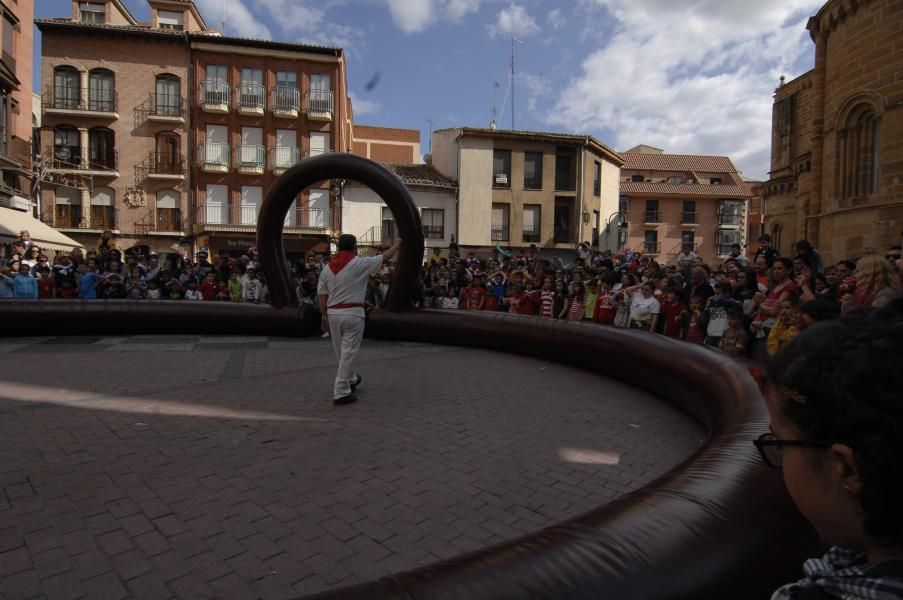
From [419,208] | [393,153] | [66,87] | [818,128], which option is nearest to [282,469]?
[818,128]

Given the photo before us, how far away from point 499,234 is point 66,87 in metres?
Answer: 25.8

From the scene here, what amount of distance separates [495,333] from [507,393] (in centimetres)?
292

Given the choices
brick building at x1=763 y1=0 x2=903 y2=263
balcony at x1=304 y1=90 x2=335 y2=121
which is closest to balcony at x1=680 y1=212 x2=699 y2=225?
brick building at x1=763 y1=0 x2=903 y2=263

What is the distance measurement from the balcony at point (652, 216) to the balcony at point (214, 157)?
113 feet

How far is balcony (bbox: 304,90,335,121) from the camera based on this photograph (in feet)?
108

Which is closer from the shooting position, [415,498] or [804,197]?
[415,498]

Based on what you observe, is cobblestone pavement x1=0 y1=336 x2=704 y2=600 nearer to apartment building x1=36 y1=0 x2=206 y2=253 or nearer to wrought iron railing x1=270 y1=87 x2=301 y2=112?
apartment building x1=36 y1=0 x2=206 y2=253

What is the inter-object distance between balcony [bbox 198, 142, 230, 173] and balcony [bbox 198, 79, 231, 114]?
194 centimetres

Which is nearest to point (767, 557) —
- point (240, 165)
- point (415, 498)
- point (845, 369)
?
point (845, 369)

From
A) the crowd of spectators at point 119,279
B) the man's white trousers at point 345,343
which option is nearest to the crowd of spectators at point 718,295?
the crowd of spectators at point 119,279

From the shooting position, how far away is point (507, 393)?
6.77 meters

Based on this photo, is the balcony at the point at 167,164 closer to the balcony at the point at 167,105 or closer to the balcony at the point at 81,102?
the balcony at the point at 167,105

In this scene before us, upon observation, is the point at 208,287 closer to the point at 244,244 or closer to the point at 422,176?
the point at 244,244

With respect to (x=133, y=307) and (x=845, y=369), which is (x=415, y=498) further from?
(x=133, y=307)
